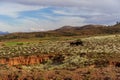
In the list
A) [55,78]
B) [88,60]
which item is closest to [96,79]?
[55,78]

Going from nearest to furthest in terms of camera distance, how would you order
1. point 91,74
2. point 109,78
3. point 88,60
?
point 109,78, point 91,74, point 88,60

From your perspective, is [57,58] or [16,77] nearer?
[16,77]

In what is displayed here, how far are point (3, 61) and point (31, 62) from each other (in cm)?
381

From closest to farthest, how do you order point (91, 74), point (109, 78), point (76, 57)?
point (109, 78)
point (91, 74)
point (76, 57)

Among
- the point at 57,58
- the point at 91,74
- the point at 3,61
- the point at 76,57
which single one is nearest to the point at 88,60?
the point at 76,57

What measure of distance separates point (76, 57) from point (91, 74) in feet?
60.2

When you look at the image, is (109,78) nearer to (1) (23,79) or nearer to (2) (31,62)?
(1) (23,79)

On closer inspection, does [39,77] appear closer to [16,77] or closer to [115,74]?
[16,77]

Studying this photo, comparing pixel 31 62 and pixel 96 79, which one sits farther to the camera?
pixel 31 62

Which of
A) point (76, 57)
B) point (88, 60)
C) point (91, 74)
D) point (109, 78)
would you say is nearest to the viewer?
point (109, 78)

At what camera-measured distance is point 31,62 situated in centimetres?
4403

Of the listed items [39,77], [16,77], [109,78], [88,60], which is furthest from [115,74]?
[88,60]

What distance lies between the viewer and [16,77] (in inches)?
952

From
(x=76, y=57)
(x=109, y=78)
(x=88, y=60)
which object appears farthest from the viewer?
(x=76, y=57)
